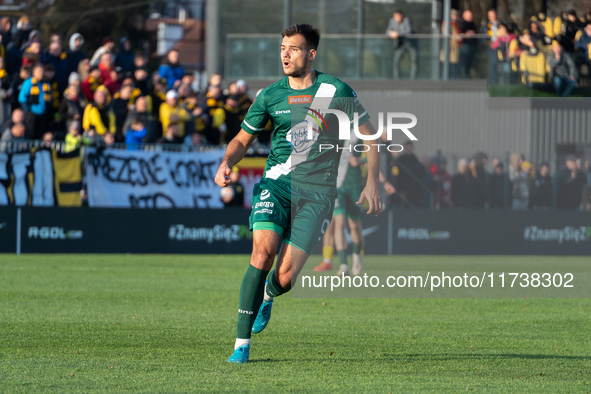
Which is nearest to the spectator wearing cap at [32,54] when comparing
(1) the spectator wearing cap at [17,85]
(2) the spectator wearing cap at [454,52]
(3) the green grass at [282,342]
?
(1) the spectator wearing cap at [17,85]

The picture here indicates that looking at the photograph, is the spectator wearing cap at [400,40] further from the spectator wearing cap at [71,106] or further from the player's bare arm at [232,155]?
the player's bare arm at [232,155]

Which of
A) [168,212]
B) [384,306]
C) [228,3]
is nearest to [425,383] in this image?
[384,306]

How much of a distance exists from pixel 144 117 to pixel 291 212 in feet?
39.1

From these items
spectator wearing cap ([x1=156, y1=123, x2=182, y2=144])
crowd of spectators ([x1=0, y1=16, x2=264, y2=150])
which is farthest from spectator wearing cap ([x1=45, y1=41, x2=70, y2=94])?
spectator wearing cap ([x1=156, y1=123, x2=182, y2=144])

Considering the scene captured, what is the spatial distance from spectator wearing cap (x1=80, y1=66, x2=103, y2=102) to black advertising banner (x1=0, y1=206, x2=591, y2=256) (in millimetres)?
2728

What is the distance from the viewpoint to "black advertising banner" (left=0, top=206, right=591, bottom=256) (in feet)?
55.2

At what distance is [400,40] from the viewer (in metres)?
24.6

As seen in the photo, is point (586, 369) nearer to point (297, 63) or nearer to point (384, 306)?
point (297, 63)

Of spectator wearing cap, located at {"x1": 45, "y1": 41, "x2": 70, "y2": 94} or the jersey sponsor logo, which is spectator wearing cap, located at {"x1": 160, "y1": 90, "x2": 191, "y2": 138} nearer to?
spectator wearing cap, located at {"x1": 45, "y1": 41, "x2": 70, "y2": 94}

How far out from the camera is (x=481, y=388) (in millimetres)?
5422

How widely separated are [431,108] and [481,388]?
20.5 m

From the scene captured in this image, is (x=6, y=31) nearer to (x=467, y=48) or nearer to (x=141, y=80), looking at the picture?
(x=141, y=80)

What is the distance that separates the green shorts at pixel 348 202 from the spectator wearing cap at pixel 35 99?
7037mm

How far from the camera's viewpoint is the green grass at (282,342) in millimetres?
5523
